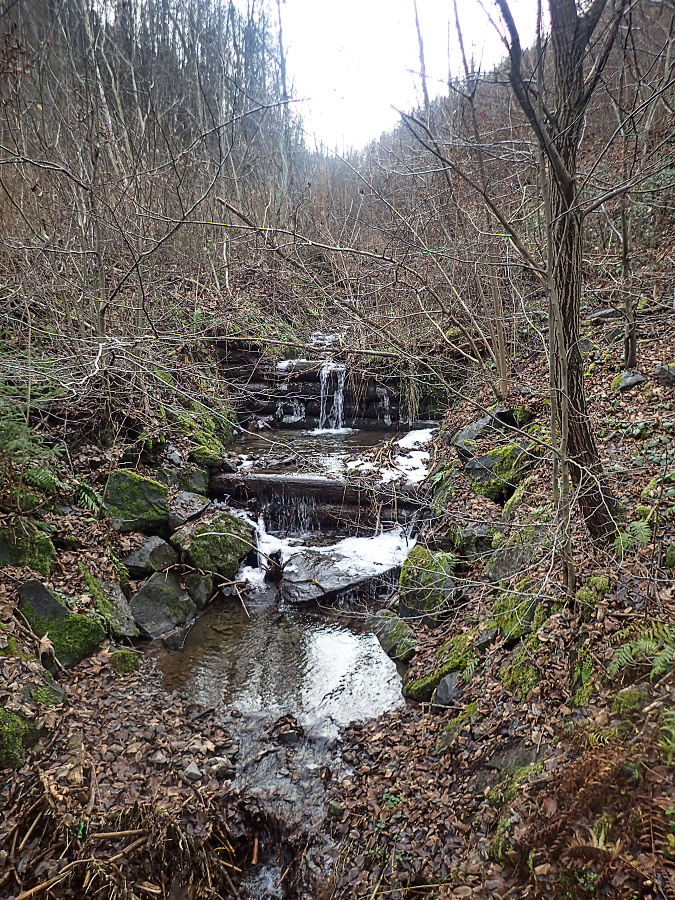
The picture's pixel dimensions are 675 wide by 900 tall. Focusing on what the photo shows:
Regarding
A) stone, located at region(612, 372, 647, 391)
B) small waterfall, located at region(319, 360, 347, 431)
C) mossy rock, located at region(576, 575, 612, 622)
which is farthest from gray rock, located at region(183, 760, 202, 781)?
small waterfall, located at region(319, 360, 347, 431)

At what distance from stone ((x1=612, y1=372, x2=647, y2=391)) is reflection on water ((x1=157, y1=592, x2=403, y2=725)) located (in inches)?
164

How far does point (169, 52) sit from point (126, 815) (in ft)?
61.2

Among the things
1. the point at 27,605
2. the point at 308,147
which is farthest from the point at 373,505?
the point at 308,147

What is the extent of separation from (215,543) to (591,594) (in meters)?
4.85

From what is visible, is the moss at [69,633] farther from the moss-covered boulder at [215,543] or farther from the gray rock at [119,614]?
the moss-covered boulder at [215,543]

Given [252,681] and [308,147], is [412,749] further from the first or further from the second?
[308,147]

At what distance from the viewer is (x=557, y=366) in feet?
11.4

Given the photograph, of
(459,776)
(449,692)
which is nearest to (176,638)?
(449,692)

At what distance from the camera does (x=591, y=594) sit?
3.68 meters

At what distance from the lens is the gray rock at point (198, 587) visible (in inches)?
257

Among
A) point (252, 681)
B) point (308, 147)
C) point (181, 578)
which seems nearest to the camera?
point (252, 681)

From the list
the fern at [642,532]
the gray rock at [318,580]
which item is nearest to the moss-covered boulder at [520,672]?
the fern at [642,532]

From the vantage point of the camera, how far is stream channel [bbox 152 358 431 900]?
3676mm

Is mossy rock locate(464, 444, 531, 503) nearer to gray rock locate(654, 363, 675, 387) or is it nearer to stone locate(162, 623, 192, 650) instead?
gray rock locate(654, 363, 675, 387)
